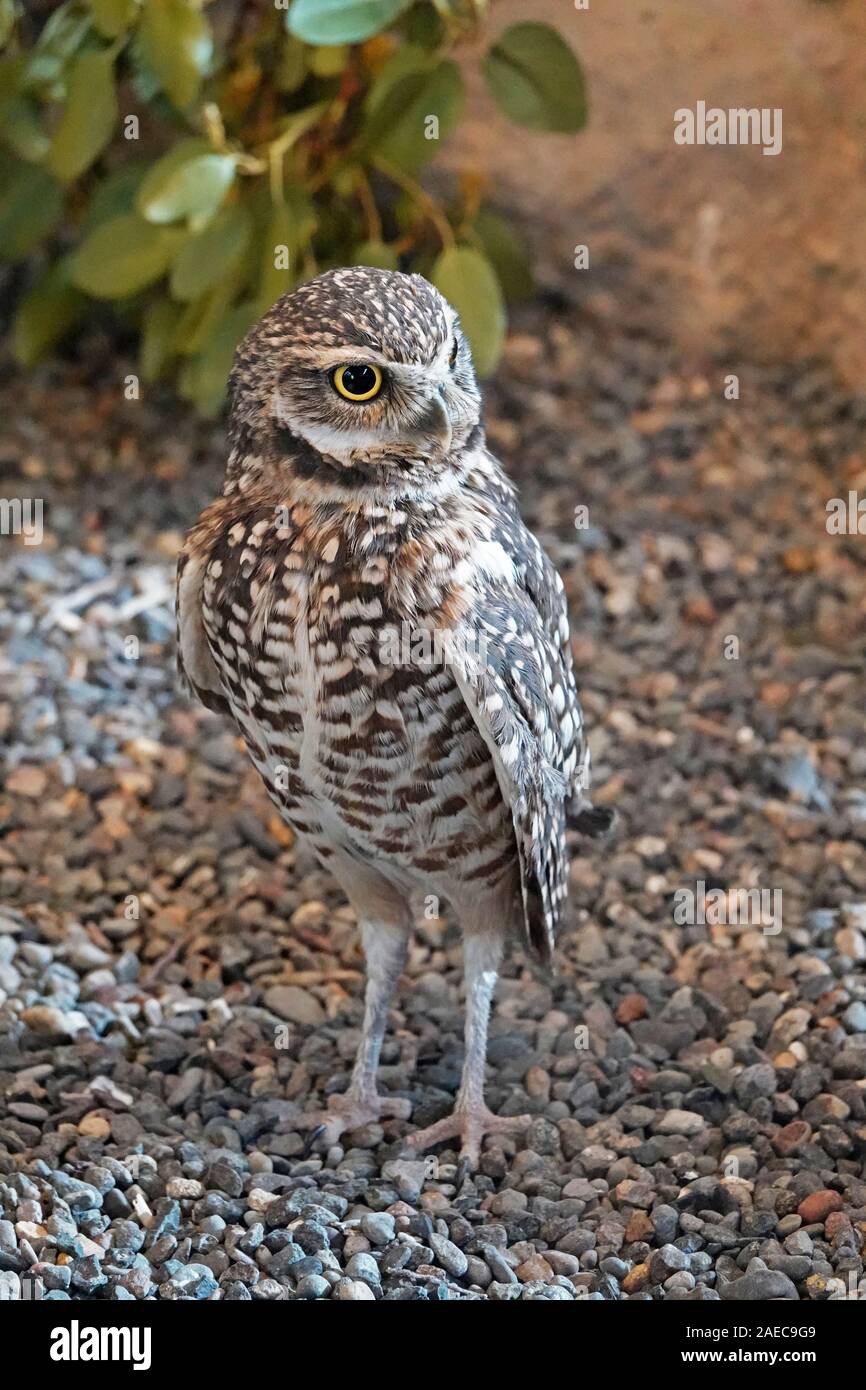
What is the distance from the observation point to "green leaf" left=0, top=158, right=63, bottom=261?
5332 mm

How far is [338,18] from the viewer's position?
4301 mm

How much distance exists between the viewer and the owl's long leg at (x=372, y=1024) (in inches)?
140

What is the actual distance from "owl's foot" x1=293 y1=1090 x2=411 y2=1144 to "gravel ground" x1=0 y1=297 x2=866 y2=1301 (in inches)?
1.2

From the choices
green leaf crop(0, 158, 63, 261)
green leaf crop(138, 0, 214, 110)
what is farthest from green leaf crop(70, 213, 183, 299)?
green leaf crop(138, 0, 214, 110)

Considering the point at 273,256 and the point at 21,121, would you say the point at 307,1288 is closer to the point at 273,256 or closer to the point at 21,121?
Result: the point at 273,256

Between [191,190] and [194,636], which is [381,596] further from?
[191,190]

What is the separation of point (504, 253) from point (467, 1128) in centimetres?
310

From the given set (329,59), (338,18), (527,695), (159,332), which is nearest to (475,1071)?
(527,695)

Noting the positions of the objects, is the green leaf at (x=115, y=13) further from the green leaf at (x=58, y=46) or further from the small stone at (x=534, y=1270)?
the small stone at (x=534, y=1270)

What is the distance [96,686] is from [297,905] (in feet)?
3.44

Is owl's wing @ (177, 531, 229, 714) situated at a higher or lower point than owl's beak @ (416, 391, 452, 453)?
lower

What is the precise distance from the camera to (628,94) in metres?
5.80

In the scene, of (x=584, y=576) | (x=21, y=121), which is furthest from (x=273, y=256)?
(x=584, y=576)

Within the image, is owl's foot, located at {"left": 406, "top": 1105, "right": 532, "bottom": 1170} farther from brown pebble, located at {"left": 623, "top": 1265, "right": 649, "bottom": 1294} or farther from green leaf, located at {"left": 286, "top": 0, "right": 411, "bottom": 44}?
green leaf, located at {"left": 286, "top": 0, "right": 411, "bottom": 44}
